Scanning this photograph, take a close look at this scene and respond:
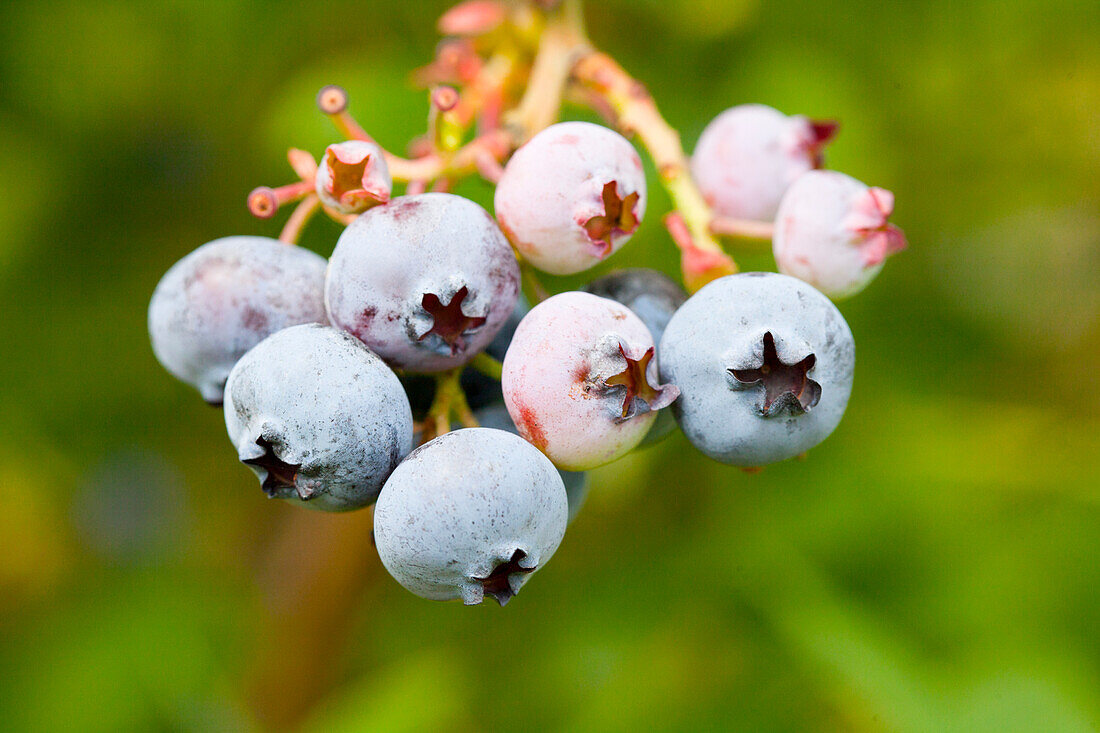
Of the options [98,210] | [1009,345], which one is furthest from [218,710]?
[1009,345]

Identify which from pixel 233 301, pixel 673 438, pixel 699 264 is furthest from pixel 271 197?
pixel 673 438

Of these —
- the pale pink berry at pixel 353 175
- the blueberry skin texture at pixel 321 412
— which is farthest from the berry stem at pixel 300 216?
the blueberry skin texture at pixel 321 412

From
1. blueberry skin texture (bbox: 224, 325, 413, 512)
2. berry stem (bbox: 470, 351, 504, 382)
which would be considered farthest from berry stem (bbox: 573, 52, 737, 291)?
blueberry skin texture (bbox: 224, 325, 413, 512)

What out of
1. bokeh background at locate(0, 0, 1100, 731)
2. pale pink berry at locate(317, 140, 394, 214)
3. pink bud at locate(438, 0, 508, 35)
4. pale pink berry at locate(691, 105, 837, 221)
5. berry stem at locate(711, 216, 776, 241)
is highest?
pink bud at locate(438, 0, 508, 35)

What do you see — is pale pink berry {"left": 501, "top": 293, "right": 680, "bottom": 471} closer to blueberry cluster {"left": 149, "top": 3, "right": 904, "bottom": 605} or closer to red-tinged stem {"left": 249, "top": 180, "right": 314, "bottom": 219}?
blueberry cluster {"left": 149, "top": 3, "right": 904, "bottom": 605}

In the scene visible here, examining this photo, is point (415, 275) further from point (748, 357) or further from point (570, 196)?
point (748, 357)

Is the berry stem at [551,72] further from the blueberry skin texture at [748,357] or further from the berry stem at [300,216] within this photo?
the blueberry skin texture at [748,357]
